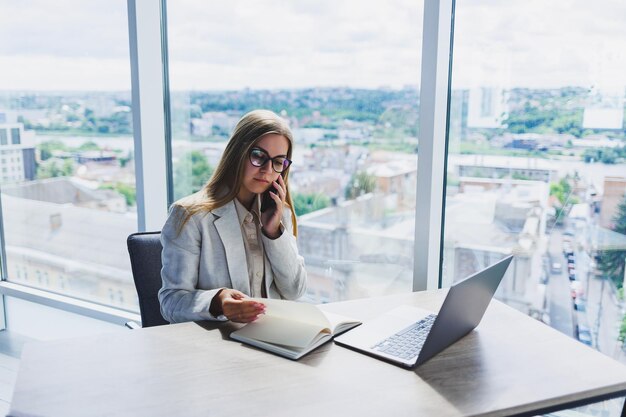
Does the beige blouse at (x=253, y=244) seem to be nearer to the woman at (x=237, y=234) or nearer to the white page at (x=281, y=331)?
the woman at (x=237, y=234)

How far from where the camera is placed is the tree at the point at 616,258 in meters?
1.97

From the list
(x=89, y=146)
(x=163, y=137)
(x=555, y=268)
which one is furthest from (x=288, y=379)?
(x=89, y=146)

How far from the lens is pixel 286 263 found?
6.07 feet

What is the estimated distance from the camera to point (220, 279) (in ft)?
5.80

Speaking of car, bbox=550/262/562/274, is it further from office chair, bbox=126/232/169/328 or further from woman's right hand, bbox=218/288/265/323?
office chair, bbox=126/232/169/328

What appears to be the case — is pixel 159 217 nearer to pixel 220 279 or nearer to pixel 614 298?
pixel 220 279

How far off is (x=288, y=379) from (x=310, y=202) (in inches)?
57.1

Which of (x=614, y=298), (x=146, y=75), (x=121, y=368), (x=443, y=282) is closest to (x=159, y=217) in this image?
(x=146, y=75)

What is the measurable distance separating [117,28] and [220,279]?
183cm

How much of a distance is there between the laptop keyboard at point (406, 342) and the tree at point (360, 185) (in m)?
1.01

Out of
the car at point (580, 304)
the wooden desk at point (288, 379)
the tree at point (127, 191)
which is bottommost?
the car at point (580, 304)

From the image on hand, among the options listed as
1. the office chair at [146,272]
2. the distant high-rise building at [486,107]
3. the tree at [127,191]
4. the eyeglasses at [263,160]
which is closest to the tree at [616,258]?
the distant high-rise building at [486,107]

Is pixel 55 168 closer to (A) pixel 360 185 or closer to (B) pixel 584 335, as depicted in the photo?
(A) pixel 360 185

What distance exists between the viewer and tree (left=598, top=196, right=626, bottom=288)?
1.97 meters
